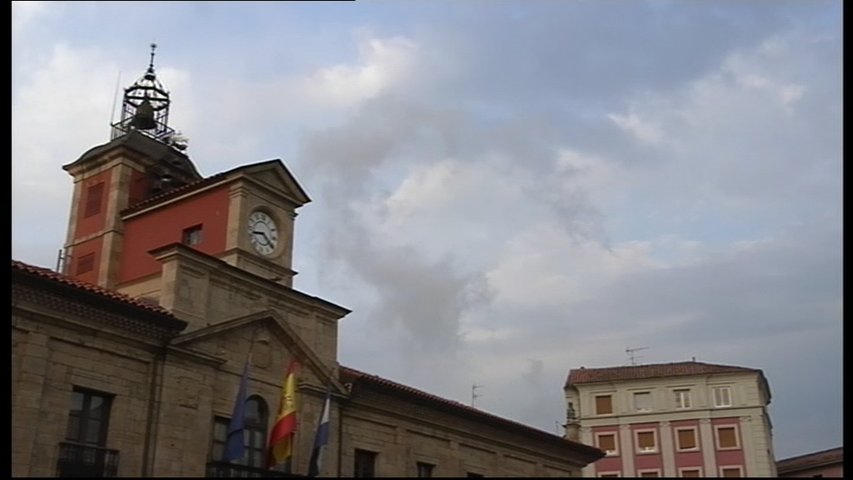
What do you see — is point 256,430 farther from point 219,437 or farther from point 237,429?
point 237,429

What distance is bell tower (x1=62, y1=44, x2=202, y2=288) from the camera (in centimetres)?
2759

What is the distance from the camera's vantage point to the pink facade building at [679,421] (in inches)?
2183

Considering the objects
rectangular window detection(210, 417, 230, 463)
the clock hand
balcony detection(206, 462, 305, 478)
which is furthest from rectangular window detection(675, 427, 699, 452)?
balcony detection(206, 462, 305, 478)

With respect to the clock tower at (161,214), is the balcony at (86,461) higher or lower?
lower

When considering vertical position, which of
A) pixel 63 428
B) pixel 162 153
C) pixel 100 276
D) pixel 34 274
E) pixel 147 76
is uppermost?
pixel 147 76

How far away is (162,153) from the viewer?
30.6m

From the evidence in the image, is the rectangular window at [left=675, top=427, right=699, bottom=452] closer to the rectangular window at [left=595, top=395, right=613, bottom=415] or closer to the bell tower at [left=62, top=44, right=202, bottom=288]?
the rectangular window at [left=595, top=395, right=613, bottom=415]

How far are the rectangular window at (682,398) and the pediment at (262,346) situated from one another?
36.6m

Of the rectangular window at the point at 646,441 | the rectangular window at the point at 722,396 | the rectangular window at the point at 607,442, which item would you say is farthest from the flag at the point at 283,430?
the rectangular window at the point at 722,396

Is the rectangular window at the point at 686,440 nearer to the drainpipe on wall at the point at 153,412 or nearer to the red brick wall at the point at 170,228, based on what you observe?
the red brick wall at the point at 170,228

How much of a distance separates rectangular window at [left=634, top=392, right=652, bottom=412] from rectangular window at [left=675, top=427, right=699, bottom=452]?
2366 mm

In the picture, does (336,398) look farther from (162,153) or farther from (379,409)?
(162,153)
